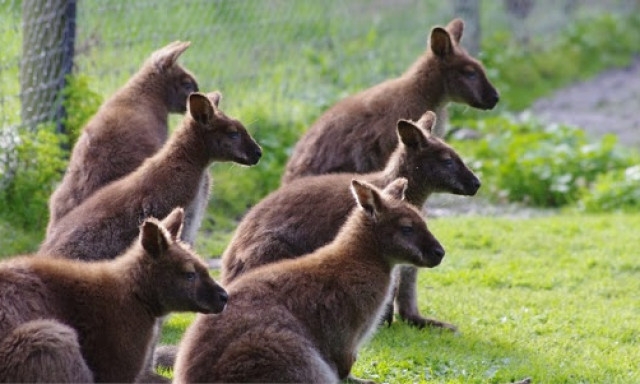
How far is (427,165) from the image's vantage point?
8.30 metres

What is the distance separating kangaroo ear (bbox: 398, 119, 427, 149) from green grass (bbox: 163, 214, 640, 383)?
122 cm

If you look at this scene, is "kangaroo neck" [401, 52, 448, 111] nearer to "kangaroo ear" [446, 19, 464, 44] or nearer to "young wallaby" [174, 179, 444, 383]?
"kangaroo ear" [446, 19, 464, 44]

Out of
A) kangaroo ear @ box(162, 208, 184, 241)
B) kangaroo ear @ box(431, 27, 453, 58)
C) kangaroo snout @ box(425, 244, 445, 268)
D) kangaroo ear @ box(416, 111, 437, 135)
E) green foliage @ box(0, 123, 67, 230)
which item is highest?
kangaroo ear @ box(162, 208, 184, 241)

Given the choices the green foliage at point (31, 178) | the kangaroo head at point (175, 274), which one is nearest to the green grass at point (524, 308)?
the kangaroo head at point (175, 274)

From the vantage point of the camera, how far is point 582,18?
62.6 ft

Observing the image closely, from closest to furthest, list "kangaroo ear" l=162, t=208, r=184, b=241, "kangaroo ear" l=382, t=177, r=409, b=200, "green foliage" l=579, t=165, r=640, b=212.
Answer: "kangaroo ear" l=162, t=208, r=184, b=241
"kangaroo ear" l=382, t=177, r=409, b=200
"green foliage" l=579, t=165, r=640, b=212

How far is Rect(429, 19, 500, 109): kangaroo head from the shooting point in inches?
393

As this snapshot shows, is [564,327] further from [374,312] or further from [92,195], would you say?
[92,195]

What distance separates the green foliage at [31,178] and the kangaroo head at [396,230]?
3.47 m

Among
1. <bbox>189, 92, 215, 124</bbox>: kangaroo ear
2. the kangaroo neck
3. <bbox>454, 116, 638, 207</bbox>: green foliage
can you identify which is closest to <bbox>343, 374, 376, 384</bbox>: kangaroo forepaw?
<bbox>189, 92, 215, 124</bbox>: kangaroo ear

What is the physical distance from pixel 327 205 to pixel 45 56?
3.51 m

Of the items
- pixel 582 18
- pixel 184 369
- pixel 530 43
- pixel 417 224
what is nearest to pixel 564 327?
pixel 417 224

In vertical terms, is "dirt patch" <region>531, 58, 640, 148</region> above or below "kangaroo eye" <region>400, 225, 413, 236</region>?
below

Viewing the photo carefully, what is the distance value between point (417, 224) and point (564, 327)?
1.84 m
